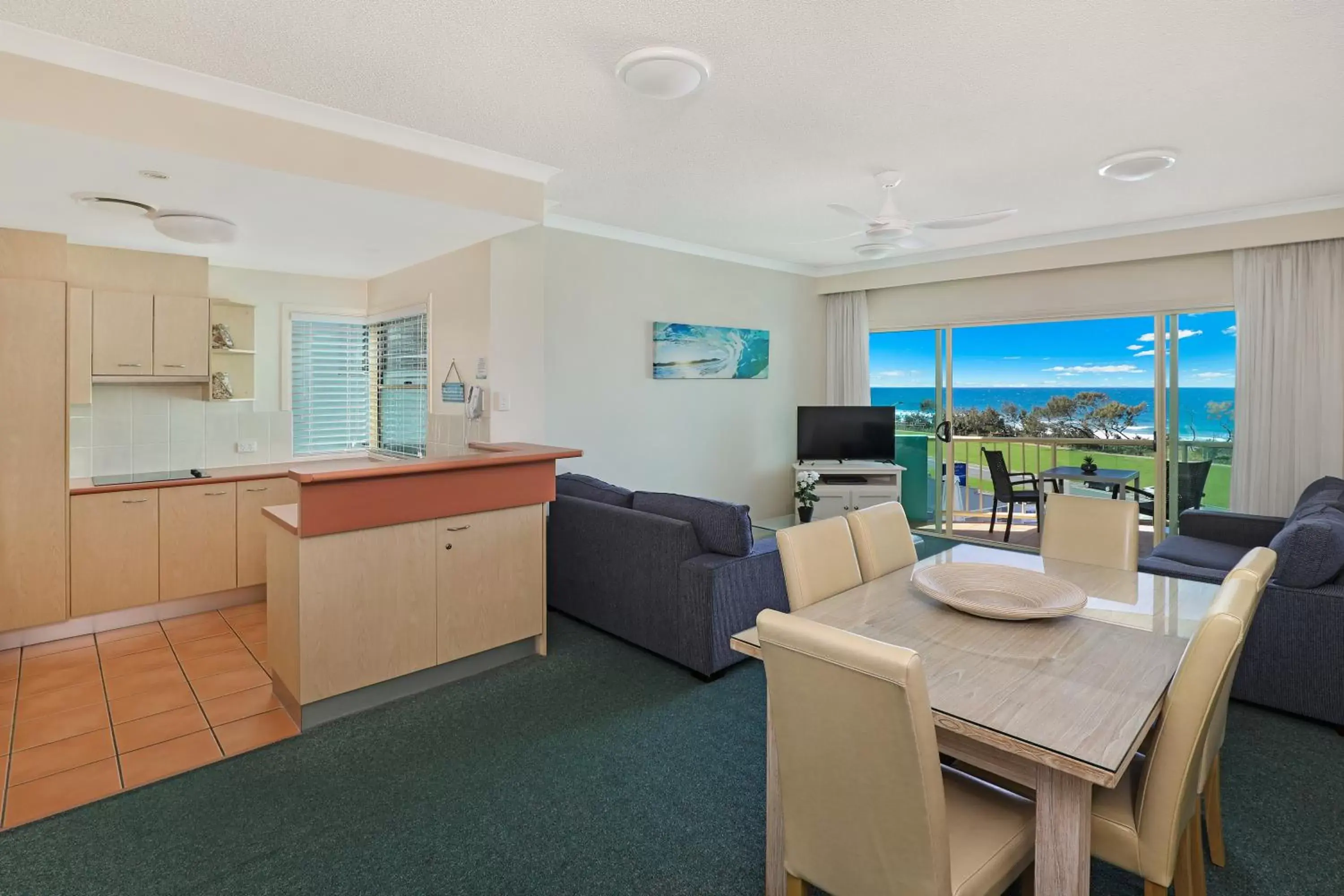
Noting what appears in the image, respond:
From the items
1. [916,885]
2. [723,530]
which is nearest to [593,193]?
[723,530]

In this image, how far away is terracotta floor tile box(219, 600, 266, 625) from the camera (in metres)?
4.23

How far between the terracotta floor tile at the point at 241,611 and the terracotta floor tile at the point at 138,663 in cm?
49

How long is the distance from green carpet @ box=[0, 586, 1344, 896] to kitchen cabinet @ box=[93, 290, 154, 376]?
274cm

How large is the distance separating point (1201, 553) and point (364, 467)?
177 inches

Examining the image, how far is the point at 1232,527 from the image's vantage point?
432 cm

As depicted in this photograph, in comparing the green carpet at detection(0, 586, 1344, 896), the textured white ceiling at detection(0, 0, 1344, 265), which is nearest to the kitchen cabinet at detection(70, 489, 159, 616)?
the green carpet at detection(0, 586, 1344, 896)

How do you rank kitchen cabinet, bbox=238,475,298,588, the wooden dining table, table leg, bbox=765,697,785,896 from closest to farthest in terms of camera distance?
1. the wooden dining table
2. table leg, bbox=765,697,785,896
3. kitchen cabinet, bbox=238,475,298,588

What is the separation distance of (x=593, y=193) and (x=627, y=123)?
3.82 feet

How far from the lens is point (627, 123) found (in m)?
3.12

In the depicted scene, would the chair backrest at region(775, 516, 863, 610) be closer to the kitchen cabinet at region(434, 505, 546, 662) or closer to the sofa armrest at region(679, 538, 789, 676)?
the sofa armrest at region(679, 538, 789, 676)

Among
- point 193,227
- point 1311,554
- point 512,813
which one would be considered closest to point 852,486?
point 1311,554

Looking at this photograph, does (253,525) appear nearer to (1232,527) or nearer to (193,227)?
(193,227)

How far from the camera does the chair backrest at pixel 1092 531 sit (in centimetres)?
282

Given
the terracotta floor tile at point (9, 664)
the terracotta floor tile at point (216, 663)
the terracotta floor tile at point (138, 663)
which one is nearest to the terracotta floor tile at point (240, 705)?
the terracotta floor tile at point (216, 663)
